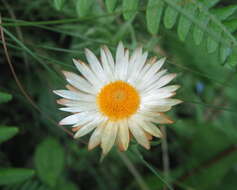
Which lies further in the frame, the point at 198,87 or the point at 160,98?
the point at 198,87

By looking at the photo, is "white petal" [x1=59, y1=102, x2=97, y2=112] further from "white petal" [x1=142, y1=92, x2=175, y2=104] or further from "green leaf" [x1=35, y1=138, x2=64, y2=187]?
"green leaf" [x1=35, y1=138, x2=64, y2=187]

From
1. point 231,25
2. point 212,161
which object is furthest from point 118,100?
point 212,161

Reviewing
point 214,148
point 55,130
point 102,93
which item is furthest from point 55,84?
point 214,148

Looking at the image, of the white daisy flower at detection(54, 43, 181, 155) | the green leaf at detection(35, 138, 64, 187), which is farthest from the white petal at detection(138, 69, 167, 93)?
the green leaf at detection(35, 138, 64, 187)

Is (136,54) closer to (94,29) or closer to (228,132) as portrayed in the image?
(94,29)

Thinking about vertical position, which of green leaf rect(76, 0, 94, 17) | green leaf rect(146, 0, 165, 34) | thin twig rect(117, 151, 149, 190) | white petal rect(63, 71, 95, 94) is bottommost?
thin twig rect(117, 151, 149, 190)

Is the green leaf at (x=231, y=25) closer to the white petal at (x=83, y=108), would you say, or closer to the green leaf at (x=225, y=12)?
the green leaf at (x=225, y=12)
